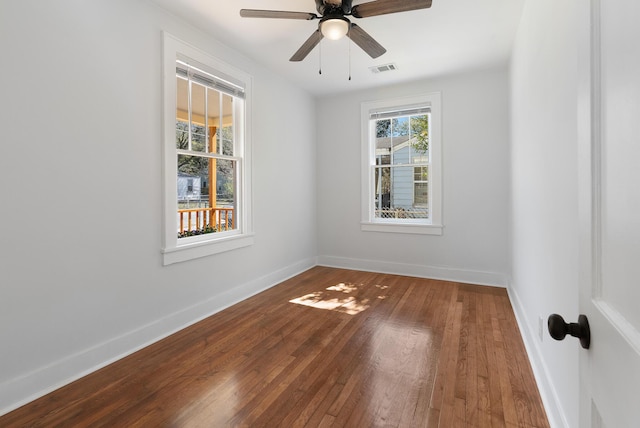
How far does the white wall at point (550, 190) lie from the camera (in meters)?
1.40

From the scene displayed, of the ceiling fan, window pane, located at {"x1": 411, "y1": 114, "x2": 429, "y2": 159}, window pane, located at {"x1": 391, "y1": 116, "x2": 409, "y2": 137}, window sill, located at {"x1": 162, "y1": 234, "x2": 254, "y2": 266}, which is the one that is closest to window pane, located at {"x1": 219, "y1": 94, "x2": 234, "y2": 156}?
window sill, located at {"x1": 162, "y1": 234, "x2": 254, "y2": 266}

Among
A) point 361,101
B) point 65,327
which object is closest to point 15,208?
point 65,327

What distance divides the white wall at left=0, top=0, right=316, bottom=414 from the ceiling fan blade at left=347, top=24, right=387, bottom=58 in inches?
60.4

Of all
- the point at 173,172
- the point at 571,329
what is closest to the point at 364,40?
the point at 173,172

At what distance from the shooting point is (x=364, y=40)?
252 centimetres

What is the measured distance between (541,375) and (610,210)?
1.86 meters

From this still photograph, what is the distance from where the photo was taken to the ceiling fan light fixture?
88.7 inches

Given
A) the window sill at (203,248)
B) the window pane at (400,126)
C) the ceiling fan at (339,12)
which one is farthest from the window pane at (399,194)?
the ceiling fan at (339,12)

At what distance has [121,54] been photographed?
2.37 meters

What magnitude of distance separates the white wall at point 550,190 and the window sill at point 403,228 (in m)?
1.56

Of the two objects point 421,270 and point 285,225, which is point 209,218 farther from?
point 421,270

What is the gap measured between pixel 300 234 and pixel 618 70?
4.35 m

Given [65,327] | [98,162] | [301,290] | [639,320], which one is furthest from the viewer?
[301,290]

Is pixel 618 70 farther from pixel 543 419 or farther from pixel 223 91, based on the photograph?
pixel 223 91
